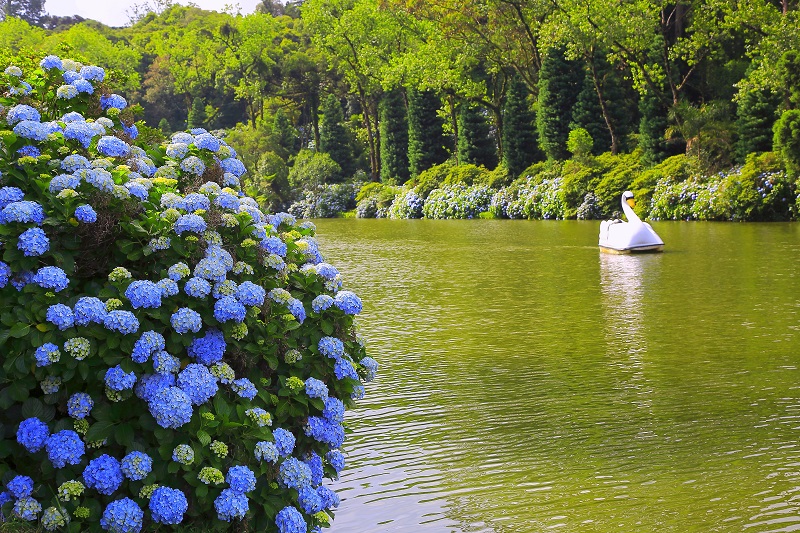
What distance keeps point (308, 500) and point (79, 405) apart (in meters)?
0.91

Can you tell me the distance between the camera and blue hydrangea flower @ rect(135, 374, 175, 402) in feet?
11.0

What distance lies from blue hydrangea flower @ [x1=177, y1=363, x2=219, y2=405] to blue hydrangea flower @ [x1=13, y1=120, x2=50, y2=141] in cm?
121

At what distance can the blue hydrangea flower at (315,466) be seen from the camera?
3.82 metres

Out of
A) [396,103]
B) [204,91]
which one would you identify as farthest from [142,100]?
[396,103]

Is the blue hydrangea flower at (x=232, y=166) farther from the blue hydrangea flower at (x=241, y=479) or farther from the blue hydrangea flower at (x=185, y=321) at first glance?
the blue hydrangea flower at (x=241, y=479)

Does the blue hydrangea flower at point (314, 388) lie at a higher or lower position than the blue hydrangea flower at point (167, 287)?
lower

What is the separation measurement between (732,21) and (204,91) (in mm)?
55283

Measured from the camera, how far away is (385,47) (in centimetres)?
5325

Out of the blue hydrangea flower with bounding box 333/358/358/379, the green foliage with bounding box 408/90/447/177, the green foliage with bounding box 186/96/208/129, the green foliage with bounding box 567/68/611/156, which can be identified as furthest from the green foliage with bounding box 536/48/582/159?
the blue hydrangea flower with bounding box 333/358/358/379

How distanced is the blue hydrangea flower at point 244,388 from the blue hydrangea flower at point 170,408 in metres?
0.25

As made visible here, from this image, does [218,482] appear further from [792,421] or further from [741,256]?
[741,256]

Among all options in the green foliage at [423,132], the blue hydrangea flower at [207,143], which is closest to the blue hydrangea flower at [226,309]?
the blue hydrangea flower at [207,143]

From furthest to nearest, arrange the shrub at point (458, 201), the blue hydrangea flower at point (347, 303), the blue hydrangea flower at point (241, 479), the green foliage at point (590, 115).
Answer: the shrub at point (458, 201) < the green foliage at point (590, 115) < the blue hydrangea flower at point (347, 303) < the blue hydrangea flower at point (241, 479)

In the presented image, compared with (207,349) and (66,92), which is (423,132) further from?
(207,349)
